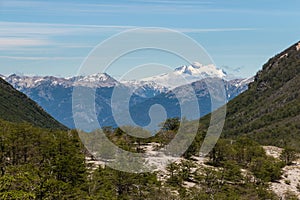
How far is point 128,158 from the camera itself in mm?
95938

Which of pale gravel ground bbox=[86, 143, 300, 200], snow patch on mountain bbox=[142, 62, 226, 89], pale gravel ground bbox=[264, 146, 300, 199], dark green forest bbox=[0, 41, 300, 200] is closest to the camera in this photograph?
snow patch on mountain bbox=[142, 62, 226, 89]

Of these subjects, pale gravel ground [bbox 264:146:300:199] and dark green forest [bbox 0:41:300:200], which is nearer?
dark green forest [bbox 0:41:300:200]

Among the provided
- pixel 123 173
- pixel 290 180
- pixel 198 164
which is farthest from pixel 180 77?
pixel 290 180

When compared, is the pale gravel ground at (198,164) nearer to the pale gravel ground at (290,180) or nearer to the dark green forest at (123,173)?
the pale gravel ground at (290,180)

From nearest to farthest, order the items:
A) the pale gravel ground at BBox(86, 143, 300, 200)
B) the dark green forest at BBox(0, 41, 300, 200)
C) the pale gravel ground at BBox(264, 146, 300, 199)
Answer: the dark green forest at BBox(0, 41, 300, 200) → the pale gravel ground at BBox(86, 143, 300, 200) → the pale gravel ground at BBox(264, 146, 300, 199)

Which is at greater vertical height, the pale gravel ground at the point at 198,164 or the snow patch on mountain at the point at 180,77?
the snow patch on mountain at the point at 180,77

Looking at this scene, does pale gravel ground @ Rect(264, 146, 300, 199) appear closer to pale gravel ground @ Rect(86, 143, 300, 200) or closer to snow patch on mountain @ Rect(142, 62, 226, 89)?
pale gravel ground @ Rect(86, 143, 300, 200)

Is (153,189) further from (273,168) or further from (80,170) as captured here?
(273,168)

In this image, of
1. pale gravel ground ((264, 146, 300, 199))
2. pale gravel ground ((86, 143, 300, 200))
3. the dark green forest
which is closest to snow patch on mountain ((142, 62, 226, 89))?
the dark green forest

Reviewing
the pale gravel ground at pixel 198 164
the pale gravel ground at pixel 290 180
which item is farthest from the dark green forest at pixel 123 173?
the pale gravel ground at pixel 290 180

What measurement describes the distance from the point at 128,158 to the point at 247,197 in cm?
3114

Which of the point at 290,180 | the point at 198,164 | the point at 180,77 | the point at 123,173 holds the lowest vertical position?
the point at 290,180

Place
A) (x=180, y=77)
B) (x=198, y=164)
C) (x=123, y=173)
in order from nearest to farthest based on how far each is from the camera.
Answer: (x=180, y=77) → (x=123, y=173) → (x=198, y=164)

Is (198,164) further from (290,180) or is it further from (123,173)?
(123,173)
